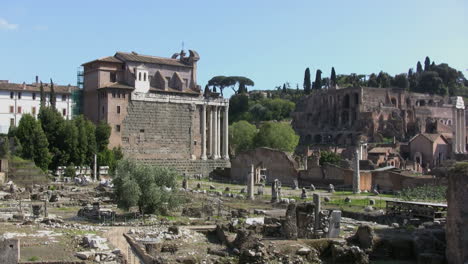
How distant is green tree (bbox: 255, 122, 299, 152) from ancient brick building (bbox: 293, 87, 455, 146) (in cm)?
1520

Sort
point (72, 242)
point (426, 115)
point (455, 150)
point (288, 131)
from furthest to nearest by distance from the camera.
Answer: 1. point (426, 115)
2. point (288, 131)
3. point (455, 150)
4. point (72, 242)

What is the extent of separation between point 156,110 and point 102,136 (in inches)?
278

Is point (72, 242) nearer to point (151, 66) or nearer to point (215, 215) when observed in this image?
point (215, 215)

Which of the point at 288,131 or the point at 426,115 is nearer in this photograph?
the point at 288,131

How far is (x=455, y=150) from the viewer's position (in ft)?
205

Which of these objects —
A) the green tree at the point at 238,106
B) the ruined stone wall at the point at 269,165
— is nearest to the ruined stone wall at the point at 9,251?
the ruined stone wall at the point at 269,165

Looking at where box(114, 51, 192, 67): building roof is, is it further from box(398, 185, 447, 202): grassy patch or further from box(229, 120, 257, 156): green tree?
box(398, 185, 447, 202): grassy patch

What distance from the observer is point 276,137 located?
67.2m

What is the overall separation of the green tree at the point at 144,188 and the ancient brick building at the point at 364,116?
55706 millimetres

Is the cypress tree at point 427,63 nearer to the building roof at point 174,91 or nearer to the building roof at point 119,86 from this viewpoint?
the building roof at point 174,91

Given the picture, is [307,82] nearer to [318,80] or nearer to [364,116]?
[318,80]

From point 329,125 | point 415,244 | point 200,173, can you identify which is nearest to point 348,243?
point 415,244

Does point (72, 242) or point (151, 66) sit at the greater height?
point (151, 66)

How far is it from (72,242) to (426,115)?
272ft
